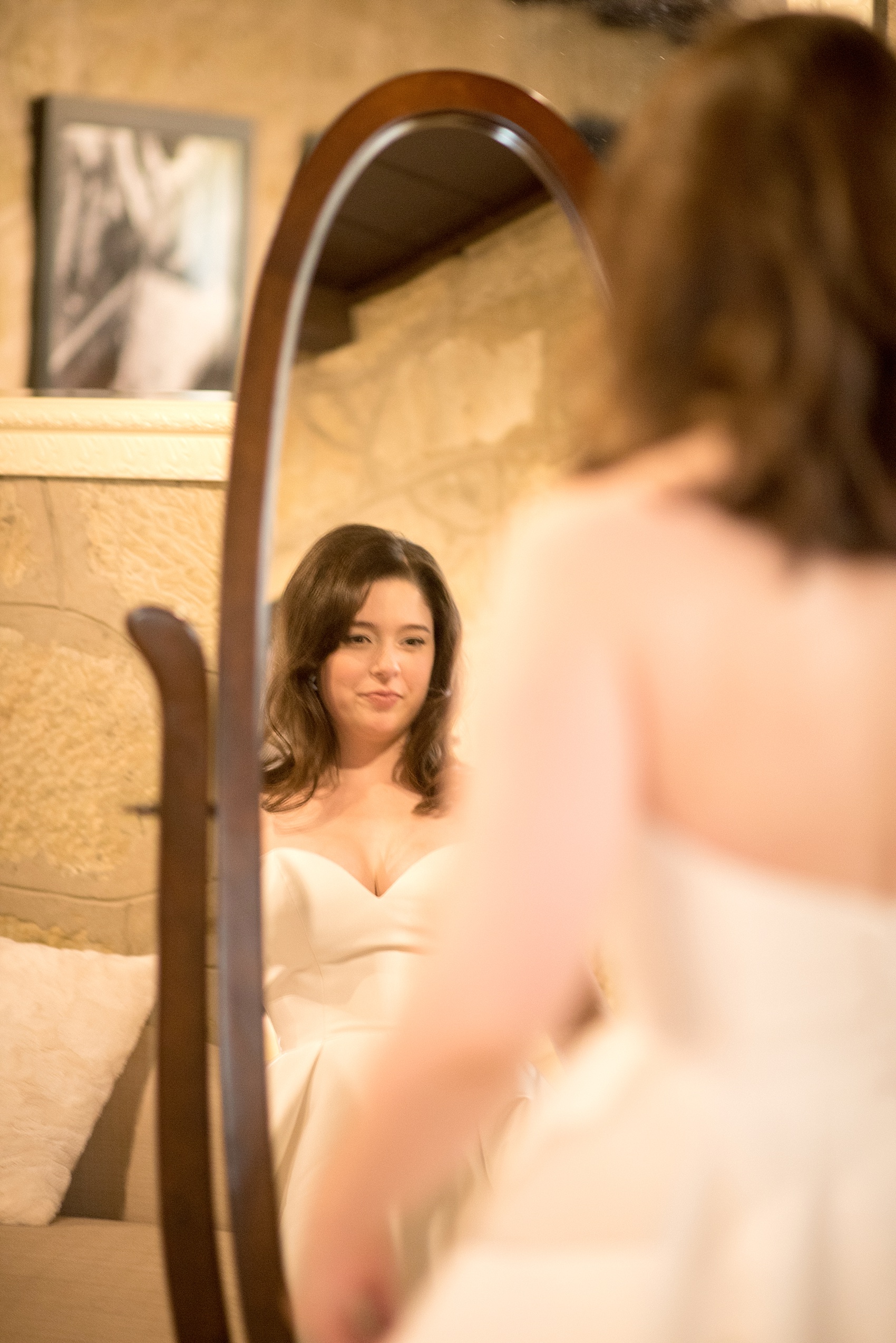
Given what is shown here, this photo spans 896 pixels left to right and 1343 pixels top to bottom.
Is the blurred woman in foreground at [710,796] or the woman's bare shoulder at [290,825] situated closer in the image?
the blurred woman in foreground at [710,796]

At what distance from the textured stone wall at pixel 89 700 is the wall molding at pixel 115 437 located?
0.10 ft

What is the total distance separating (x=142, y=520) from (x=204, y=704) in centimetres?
132

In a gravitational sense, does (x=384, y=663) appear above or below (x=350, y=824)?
above

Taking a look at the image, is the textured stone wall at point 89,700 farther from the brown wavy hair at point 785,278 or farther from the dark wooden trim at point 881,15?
the brown wavy hair at point 785,278

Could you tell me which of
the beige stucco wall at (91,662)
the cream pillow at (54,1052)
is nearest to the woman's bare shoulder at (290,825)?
the cream pillow at (54,1052)

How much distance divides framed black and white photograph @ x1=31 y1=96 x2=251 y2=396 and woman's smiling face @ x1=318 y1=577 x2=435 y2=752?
1.23 m

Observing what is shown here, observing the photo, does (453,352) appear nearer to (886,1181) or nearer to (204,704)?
(204,704)

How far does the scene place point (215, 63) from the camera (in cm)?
212

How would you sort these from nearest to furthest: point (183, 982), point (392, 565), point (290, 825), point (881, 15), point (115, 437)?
point (183, 982) < point (392, 565) < point (290, 825) < point (881, 15) < point (115, 437)

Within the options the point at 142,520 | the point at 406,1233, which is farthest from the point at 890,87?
the point at 142,520

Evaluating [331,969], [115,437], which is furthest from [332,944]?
[115,437]

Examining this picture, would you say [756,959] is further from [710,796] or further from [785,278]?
[785,278]

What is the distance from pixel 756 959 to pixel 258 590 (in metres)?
0.46

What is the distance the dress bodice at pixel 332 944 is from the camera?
117 cm
